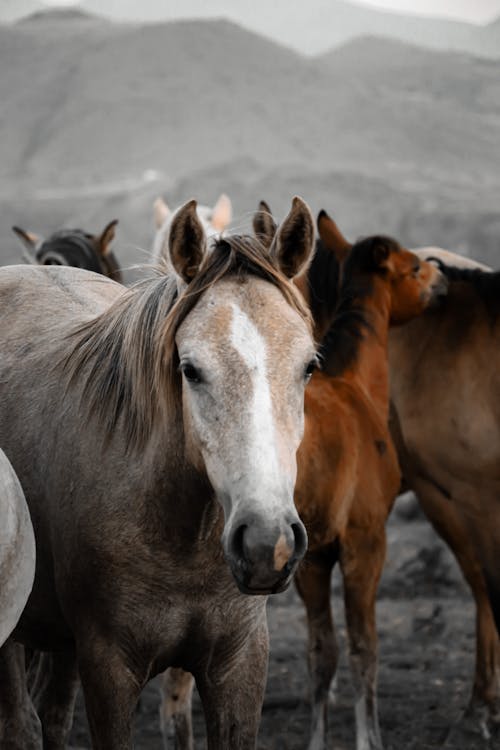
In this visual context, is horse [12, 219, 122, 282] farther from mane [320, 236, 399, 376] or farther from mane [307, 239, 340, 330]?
mane [320, 236, 399, 376]

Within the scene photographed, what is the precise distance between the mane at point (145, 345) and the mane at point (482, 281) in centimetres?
253

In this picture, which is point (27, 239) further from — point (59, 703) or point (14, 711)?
point (14, 711)

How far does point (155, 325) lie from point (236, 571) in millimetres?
701

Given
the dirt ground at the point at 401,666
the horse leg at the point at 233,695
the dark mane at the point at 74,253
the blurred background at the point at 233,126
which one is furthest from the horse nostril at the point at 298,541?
the blurred background at the point at 233,126

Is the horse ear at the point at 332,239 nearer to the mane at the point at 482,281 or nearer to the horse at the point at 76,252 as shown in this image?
the mane at the point at 482,281

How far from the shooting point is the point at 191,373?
238 cm

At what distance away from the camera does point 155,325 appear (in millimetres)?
2643

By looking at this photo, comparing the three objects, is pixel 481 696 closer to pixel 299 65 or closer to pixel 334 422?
pixel 334 422

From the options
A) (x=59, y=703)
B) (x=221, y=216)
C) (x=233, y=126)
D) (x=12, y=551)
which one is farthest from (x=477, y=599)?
(x=233, y=126)

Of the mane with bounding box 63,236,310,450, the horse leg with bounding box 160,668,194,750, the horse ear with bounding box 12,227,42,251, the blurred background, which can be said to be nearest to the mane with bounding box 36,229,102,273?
the horse ear with bounding box 12,227,42,251

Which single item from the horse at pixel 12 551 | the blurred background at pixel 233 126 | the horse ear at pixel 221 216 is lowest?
the blurred background at pixel 233 126

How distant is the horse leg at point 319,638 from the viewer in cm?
429

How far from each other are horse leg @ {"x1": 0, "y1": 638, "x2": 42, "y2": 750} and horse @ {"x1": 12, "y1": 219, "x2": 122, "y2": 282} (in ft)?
9.17

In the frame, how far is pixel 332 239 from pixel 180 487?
2.70m
